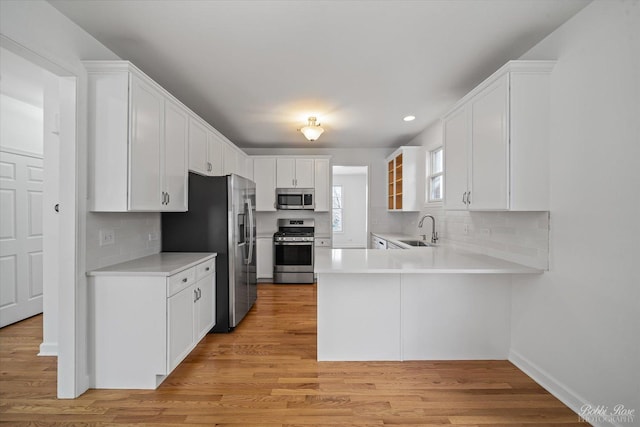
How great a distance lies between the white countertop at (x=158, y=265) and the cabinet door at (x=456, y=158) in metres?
2.44

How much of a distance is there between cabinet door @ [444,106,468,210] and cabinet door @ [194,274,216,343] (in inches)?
97.8

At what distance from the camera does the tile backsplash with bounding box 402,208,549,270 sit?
215 cm

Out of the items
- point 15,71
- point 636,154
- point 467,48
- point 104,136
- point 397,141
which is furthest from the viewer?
point 397,141

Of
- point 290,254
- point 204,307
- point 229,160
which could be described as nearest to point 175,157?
point 204,307

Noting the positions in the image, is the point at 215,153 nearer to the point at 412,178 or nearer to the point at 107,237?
the point at 107,237

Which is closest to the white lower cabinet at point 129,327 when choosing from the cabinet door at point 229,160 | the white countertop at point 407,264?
the white countertop at point 407,264

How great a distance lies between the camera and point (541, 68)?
2.04 m

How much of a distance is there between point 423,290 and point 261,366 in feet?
4.94

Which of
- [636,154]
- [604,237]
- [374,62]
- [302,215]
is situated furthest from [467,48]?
[302,215]

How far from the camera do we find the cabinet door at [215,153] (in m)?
3.60

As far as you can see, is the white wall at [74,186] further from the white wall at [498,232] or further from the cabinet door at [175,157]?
the white wall at [498,232]

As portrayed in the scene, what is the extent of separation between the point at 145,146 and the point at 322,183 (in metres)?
3.42

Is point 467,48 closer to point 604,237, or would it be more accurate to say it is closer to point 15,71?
point 604,237

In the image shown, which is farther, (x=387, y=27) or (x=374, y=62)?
(x=374, y=62)
